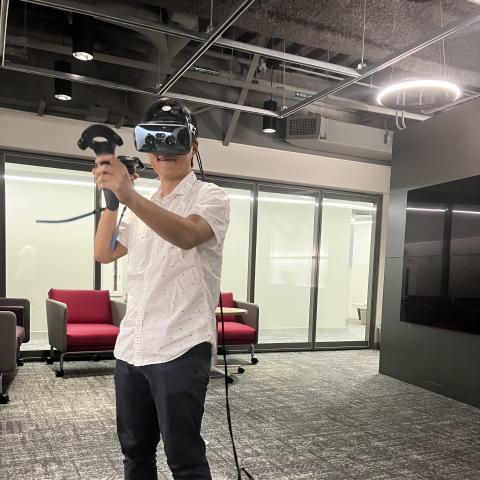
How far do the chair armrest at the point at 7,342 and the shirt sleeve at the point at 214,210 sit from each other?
9.43 ft

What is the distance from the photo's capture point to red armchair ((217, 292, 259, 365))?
4.69 metres

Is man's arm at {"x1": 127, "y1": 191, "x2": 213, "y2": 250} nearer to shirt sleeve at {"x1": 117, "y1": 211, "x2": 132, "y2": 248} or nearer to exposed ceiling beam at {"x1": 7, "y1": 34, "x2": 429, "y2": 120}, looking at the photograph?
shirt sleeve at {"x1": 117, "y1": 211, "x2": 132, "y2": 248}

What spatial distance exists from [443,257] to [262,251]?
2.57 meters

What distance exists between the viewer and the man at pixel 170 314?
107cm

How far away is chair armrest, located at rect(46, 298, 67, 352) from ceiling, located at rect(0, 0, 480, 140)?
2030 millimetres

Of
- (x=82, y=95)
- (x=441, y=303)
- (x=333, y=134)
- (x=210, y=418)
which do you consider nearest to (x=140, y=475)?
(x=210, y=418)

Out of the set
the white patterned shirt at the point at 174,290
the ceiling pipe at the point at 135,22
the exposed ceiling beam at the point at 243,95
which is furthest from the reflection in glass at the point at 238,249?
the white patterned shirt at the point at 174,290

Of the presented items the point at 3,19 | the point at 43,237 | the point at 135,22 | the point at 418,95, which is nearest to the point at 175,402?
the point at 135,22

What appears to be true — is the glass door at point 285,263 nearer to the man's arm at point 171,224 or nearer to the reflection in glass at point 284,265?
the reflection in glass at point 284,265

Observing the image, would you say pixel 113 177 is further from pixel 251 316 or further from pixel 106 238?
pixel 251 316

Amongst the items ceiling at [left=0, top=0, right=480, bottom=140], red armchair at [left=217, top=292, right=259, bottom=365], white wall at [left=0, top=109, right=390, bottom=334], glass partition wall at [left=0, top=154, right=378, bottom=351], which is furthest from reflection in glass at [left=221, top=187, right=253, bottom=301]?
ceiling at [left=0, top=0, right=480, bottom=140]

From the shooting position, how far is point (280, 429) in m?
2.94

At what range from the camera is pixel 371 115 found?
21.7ft

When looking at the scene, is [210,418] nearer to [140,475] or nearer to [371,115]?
[140,475]
